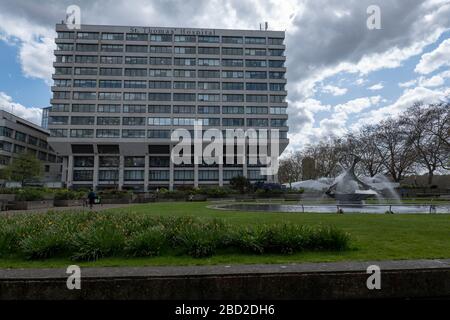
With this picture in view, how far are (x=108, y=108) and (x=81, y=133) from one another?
912cm

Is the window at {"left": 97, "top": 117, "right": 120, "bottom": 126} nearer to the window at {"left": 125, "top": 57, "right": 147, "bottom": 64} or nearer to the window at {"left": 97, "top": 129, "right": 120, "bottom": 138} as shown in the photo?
the window at {"left": 97, "top": 129, "right": 120, "bottom": 138}

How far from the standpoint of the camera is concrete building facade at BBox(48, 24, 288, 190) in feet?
260

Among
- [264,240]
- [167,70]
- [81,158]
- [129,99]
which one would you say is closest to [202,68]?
[167,70]

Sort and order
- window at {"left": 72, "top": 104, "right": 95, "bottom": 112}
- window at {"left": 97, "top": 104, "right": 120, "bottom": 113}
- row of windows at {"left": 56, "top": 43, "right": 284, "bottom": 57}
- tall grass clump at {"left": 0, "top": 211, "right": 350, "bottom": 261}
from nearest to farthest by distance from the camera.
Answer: tall grass clump at {"left": 0, "top": 211, "right": 350, "bottom": 261} < window at {"left": 72, "top": 104, "right": 95, "bottom": 112} < window at {"left": 97, "top": 104, "right": 120, "bottom": 113} < row of windows at {"left": 56, "top": 43, "right": 284, "bottom": 57}

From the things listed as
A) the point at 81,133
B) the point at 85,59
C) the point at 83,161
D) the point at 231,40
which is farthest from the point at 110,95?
the point at 231,40

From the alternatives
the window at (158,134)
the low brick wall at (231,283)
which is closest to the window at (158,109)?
the window at (158,134)

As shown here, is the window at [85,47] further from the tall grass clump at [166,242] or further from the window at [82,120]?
the tall grass clump at [166,242]

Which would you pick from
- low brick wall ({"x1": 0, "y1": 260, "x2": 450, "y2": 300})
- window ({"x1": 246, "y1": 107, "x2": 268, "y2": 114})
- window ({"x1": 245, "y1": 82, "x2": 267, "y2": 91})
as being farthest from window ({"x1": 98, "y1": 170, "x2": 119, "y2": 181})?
low brick wall ({"x1": 0, "y1": 260, "x2": 450, "y2": 300})

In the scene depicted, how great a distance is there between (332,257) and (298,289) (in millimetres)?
1726

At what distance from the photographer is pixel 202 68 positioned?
82812 mm

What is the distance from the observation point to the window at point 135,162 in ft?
274

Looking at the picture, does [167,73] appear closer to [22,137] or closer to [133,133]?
[133,133]

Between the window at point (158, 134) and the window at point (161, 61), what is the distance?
18118mm

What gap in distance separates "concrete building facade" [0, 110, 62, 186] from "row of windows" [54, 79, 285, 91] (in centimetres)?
1781
